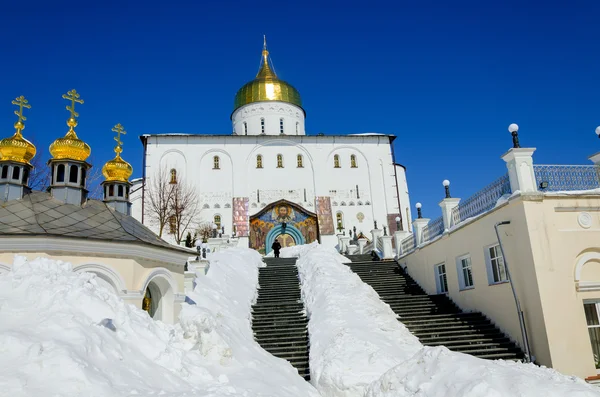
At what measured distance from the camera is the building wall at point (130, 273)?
8.45 meters

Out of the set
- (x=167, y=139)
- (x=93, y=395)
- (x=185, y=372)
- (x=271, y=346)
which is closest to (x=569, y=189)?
(x=271, y=346)

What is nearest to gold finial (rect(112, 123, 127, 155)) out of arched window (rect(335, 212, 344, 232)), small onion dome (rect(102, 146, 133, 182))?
small onion dome (rect(102, 146, 133, 182))

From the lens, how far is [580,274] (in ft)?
33.8

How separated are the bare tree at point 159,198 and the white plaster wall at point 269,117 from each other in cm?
856

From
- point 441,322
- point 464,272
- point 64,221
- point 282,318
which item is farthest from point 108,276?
point 464,272

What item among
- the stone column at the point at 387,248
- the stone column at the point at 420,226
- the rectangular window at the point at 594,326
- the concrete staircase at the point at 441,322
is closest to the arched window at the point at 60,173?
the concrete staircase at the point at 441,322

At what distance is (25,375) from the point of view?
5336 millimetres

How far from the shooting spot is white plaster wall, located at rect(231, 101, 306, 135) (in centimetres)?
3931

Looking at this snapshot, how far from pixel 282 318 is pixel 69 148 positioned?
7562mm

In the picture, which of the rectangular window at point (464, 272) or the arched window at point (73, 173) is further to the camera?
the rectangular window at point (464, 272)

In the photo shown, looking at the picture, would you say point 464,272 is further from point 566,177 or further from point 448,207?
point 566,177

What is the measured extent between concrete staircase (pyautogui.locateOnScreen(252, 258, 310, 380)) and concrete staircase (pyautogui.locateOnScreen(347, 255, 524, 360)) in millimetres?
2901

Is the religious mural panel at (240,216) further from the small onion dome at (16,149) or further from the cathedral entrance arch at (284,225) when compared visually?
the small onion dome at (16,149)

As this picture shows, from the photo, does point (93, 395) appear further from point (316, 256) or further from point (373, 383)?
point (316, 256)
